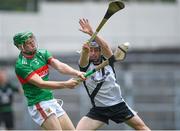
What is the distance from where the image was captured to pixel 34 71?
10.9 metres

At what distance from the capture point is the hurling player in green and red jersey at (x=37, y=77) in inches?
427

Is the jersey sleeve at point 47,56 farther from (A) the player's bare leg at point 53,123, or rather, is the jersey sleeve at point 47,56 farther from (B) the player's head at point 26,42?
(A) the player's bare leg at point 53,123

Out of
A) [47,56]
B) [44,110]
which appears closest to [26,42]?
[47,56]

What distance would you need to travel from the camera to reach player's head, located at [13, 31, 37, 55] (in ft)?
35.6

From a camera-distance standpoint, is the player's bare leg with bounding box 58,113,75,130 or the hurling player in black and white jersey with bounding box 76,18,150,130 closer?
the player's bare leg with bounding box 58,113,75,130

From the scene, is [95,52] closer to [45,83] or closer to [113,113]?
[113,113]

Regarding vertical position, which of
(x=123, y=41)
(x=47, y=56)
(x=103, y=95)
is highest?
(x=47, y=56)

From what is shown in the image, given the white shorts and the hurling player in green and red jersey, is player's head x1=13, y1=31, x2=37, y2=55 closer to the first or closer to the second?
the hurling player in green and red jersey

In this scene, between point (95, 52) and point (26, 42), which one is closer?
point (26, 42)

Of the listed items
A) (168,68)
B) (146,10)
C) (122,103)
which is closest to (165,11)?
(146,10)

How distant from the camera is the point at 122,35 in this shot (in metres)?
31.1

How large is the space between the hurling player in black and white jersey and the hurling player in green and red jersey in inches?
18.1

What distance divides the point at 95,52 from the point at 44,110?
118 centimetres

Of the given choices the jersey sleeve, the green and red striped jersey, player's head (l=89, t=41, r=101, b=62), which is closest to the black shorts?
player's head (l=89, t=41, r=101, b=62)
